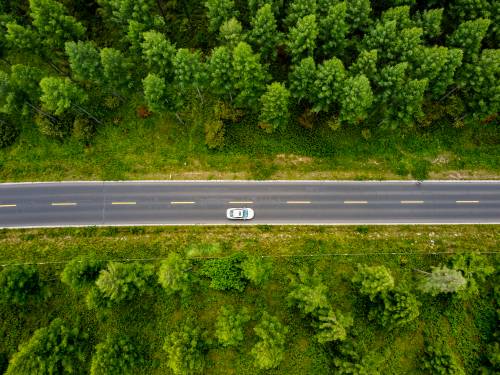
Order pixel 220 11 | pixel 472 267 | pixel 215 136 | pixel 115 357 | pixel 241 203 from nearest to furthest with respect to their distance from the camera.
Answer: pixel 115 357 → pixel 472 267 → pixel 220 11 → pixel 241 203 → pixel 215 136

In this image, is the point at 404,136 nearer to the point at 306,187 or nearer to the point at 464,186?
the point at 464,186

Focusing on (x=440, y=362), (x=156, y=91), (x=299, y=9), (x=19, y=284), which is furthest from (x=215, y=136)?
(x=440, y=362)

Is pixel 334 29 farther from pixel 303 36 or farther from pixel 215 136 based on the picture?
pixel 215 136

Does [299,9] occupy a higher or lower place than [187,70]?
higher

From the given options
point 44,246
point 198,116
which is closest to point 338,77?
point 198,116

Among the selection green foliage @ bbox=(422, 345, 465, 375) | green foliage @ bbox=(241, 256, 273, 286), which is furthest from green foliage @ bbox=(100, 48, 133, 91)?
green foliage @ bbox=(422, 345, 465, 375)

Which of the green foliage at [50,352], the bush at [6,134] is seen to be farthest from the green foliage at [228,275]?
the bush at [6,134]
